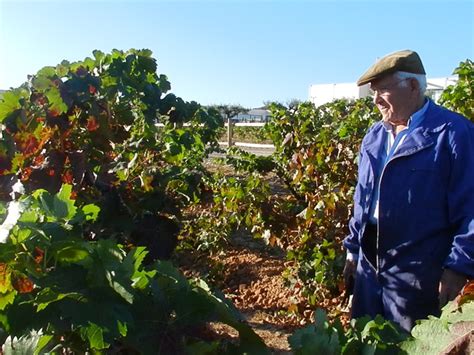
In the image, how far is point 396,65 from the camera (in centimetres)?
242

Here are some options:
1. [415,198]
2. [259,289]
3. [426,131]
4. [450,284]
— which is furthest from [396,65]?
[259,289]

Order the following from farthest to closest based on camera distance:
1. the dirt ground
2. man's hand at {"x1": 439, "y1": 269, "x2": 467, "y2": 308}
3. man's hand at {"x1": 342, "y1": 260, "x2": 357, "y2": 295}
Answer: the dirt ground, man's hand at {"x1": 342, "y1": 260, "x2": 357, "y2": 295}, man's hand at {"x1": 439, "y1": 269, "x2": 467, "y2": 308}

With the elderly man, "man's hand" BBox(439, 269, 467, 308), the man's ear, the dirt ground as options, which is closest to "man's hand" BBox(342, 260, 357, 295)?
the elderly man

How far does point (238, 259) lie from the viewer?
19.3ft

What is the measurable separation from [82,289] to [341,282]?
3.23 meters

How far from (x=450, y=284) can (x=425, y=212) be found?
29cm

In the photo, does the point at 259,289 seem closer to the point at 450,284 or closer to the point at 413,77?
the point at 450,284

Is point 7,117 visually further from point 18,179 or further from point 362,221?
point 362,221

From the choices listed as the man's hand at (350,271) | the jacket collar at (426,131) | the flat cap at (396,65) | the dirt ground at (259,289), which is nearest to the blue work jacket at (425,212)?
the jacket collar at (426,131)

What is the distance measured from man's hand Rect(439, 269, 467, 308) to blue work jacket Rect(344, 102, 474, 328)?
0.03 meters

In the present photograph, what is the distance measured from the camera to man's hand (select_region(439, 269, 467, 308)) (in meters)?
2.28

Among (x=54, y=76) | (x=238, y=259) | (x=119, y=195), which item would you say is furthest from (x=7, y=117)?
(x=238, y=259)

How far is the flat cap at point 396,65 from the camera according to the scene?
2428 mm

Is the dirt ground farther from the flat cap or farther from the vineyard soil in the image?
the flat cap
